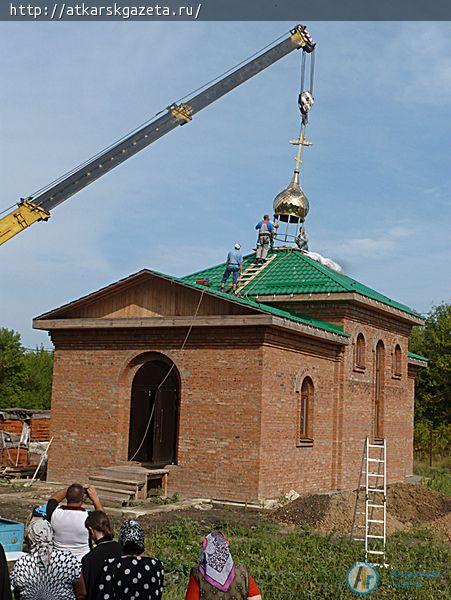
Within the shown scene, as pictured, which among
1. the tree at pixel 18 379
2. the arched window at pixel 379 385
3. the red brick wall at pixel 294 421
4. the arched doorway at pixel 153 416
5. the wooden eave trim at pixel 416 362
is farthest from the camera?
the tree at pixel 18 379

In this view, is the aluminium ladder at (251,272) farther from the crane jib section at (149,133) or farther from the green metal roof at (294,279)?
the crane jib section at (149,133)

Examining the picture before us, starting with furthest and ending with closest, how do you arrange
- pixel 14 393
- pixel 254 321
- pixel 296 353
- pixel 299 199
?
pixel 14 393
pixel 299 199
pixel 296 353
pixel 254 321

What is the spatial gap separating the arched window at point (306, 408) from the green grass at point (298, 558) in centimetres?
430

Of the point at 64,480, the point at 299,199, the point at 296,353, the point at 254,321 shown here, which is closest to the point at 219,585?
the point at 254,321

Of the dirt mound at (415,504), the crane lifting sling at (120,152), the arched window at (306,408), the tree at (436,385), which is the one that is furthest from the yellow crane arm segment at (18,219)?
the tree at (436,385)

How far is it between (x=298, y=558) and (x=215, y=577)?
6.30 meters

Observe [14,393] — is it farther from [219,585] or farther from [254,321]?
[219,585]

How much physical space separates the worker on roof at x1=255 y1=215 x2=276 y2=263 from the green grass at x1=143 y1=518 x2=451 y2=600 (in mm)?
9920

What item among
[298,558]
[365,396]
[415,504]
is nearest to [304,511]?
[415,504]

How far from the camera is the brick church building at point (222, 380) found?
17328 millimetres

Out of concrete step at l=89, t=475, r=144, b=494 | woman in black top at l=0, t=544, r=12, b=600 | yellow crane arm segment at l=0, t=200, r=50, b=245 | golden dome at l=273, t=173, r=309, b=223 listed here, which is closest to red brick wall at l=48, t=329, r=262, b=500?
concrete step at l=89, t=475, r=144, b=494

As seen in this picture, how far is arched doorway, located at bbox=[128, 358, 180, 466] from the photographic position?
19.8 meters

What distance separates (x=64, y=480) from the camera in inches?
758

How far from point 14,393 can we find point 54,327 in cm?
3185
